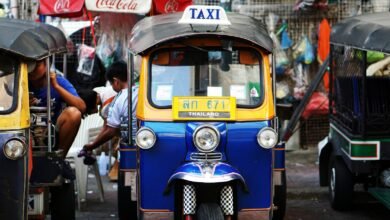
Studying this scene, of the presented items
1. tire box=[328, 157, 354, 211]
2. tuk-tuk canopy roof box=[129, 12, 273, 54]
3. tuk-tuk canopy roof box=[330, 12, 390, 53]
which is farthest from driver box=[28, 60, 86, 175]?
tire box=[328, 157, 354, 211]

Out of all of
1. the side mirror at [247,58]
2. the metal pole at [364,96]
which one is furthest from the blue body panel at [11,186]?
the metal pole at [364,96]

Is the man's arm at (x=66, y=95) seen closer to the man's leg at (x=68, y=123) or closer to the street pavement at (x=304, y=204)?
the man's leg at (x=68, y=123)

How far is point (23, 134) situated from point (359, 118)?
3.68 meters

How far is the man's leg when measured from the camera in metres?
7.27

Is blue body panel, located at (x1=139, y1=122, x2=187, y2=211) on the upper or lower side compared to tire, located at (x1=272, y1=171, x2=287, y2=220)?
upper

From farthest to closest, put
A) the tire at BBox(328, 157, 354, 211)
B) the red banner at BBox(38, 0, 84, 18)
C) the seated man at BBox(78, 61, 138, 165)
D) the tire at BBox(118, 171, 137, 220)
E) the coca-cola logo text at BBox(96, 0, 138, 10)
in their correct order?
1. the red banner at BBox(38, 0, 84, 18)
2. the coca-cola logo text at BBox(96, 0, 138, 10)
3. the tire at BBox(328, 157, 354, 211)
4. the seated man at BBox(78, 61, 138, 165)
5. the tire at BBox(118, 171, 137, 220)

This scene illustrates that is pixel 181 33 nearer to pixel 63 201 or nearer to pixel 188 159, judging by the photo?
pixel 188 159

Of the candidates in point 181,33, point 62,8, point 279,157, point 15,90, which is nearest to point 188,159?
point 181,33

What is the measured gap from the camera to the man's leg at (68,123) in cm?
727

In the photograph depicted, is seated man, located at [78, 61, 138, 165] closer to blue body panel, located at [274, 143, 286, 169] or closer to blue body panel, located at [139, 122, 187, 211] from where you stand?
blue body panel, located at [139, 122, 187, 211]

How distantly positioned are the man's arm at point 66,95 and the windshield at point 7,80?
1008mm

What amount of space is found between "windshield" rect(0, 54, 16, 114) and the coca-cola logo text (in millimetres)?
2958

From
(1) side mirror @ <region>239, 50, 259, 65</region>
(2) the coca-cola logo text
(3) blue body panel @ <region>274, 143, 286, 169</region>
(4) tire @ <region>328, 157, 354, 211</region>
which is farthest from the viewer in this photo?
(2) the coca-cola logo text

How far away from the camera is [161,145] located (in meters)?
6.32
